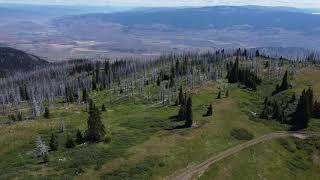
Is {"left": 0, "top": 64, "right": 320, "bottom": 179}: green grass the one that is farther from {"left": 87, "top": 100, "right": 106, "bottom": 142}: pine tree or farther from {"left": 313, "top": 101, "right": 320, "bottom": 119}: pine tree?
{"left": 313, "top": 101, "right": 320, "bottom": 119}: pine tree

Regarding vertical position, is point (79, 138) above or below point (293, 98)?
below

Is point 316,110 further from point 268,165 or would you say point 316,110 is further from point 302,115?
point 268,165

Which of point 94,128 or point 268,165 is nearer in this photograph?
point 268,165

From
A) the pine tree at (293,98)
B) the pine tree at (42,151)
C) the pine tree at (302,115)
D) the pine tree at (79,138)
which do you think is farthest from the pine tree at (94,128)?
the pine tree at (293,98)

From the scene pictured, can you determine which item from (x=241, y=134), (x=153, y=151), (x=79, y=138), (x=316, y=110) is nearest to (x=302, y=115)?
(x=316, y=110)

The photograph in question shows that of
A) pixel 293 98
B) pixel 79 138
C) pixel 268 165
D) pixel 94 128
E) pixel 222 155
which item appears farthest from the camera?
pixel 293 98

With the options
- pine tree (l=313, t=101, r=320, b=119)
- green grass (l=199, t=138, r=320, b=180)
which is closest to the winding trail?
green grass (l=199, t=138, r=320, b=180)

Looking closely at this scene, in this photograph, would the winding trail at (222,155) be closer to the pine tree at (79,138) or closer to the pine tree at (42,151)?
the pine tree at (42,151)
